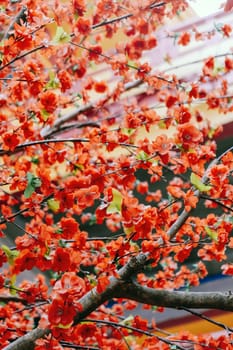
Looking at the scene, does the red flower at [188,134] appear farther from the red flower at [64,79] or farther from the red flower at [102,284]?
the red flower at [64,79]

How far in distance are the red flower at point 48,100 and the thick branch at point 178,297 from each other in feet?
3.07

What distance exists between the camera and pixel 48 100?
2.20m

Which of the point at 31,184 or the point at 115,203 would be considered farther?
the point at 31,184

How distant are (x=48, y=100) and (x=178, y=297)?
112cm

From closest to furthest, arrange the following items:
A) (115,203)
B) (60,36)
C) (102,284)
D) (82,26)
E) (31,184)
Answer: (115,203)
(31,184)
(102,284)
(60,36)
(82,26)

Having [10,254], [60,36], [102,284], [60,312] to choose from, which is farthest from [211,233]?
[60,36]

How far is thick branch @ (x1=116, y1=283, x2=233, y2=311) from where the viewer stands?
199 cm

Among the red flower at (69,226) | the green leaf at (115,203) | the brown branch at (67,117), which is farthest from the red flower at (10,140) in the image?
the brown branch at (67,117)

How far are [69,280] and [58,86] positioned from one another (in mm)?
1114

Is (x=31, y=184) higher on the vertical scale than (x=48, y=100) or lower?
lower

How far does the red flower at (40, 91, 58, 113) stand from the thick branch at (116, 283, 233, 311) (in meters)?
0.94

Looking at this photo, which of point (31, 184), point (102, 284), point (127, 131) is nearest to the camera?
point (31, 184)

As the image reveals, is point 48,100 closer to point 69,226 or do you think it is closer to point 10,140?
point 10,140

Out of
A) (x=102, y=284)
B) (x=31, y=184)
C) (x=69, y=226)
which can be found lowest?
(x=102, y=284)
